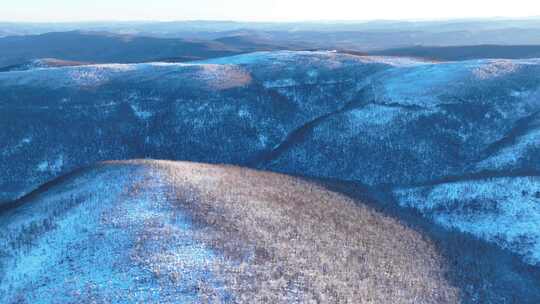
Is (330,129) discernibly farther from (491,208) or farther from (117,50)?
(117,50)

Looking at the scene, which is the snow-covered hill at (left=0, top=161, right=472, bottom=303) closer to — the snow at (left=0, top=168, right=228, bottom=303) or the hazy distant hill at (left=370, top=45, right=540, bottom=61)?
the snow at (left=0, top=168, right=228, bottom=303)

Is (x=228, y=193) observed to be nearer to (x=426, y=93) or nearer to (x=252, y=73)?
(x=426, y=93)

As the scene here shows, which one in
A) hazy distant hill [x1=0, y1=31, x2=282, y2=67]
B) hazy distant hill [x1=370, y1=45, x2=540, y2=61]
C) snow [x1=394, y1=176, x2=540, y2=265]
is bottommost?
snow [x1=394, y1=176, x2=540, y2=265]

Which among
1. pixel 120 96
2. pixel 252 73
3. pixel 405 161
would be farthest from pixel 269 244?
pixel 252 73

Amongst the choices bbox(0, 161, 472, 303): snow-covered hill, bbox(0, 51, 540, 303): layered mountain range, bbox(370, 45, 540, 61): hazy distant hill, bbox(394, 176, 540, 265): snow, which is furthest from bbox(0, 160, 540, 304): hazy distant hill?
bbox(370, 45, 540, 61): hazy distant hill

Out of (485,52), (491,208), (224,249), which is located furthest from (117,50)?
(224,249)

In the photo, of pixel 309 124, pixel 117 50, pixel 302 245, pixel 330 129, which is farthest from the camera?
pixel 117 50
